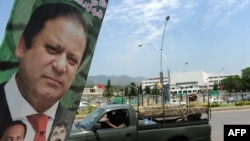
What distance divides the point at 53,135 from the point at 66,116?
18cm

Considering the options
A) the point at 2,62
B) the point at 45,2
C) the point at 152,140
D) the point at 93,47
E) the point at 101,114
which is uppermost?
the point at 45,2

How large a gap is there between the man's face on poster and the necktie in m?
0.11

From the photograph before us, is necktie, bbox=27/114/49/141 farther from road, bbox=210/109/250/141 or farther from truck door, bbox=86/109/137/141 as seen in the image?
road, bbox=210/109/250/141

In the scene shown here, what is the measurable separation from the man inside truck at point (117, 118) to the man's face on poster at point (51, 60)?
6.34 m

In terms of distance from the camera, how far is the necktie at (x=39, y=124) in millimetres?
2489

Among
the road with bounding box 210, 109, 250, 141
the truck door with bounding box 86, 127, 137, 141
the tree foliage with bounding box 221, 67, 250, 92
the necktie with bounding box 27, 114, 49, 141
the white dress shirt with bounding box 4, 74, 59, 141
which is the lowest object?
the road with bounding box 210, 109, 250, 141

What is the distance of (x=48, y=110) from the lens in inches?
102

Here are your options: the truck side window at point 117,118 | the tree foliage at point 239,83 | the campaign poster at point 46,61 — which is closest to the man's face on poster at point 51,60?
the campaign poster at point 46,61

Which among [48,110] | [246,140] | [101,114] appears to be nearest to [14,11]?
[48,110]

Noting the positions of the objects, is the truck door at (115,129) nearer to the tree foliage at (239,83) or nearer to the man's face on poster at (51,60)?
the man's face on poster at (51,60)

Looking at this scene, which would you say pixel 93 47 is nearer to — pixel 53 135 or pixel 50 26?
pixel 50 26

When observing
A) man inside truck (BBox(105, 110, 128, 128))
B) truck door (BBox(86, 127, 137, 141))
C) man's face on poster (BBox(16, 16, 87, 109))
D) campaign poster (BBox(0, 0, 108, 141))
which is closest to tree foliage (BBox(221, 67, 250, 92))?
man inside truck (BBox(105, 110, 128, 128))

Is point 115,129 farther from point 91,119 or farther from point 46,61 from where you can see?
point 46,61

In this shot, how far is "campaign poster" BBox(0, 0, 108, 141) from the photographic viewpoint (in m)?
2.22
